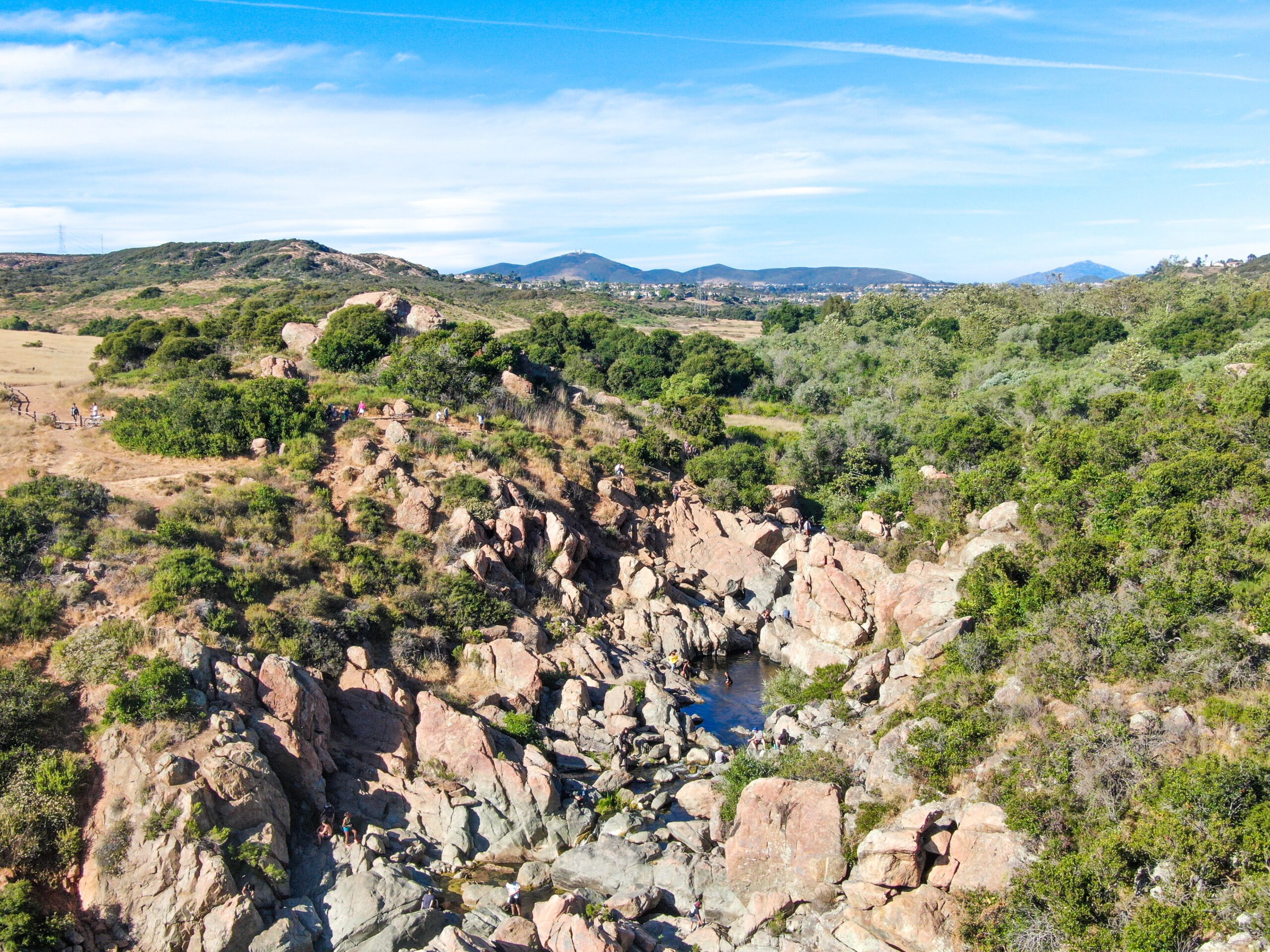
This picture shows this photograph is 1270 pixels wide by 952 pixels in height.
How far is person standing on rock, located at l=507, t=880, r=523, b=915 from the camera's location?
17.8 m

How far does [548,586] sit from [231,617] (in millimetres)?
10885

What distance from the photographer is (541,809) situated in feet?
67.7

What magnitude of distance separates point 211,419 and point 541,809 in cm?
2048

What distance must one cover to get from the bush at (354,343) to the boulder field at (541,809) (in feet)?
46.2

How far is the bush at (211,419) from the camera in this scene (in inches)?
1238

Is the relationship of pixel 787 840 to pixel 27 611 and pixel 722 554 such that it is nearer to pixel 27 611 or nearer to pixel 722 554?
pixel 722 554

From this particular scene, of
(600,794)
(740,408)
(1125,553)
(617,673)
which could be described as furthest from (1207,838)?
(740,408)

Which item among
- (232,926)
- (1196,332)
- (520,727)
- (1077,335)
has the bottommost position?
(232,926)

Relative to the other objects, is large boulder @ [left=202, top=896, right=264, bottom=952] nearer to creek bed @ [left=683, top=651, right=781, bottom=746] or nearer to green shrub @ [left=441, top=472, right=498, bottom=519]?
creek bed @ [left=683, top=651, right=781, bottom=746]

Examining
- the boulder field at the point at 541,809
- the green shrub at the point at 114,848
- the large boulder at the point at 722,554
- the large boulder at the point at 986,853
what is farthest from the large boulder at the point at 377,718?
the large boulder at the point at 722,554

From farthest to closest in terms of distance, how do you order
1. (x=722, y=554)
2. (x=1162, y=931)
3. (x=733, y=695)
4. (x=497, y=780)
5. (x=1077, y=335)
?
(x=1077, y=335)
(x=722, y=554)
(x=733, y=695)
(x=497, y=780)
(x=1162, y=931)

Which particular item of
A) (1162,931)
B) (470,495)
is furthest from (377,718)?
(1162,931)

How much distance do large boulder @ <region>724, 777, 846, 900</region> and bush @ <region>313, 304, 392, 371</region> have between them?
1176 inches

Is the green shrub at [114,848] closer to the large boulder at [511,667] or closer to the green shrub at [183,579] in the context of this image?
the green shrub at [183,579]
